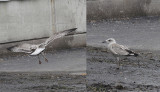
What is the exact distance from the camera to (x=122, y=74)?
32.0ft

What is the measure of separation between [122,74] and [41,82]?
2.05 meters

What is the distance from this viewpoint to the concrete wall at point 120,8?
61.0 ft

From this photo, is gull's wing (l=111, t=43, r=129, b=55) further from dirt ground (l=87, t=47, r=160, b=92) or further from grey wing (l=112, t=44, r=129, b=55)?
dirt ground (l=87, t=47, r=160, b=92)

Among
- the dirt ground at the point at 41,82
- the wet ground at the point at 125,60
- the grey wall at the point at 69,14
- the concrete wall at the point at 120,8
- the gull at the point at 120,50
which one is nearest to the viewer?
the dirt ground at the point at 41,82

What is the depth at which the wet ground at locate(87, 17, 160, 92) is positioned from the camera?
8.67 m

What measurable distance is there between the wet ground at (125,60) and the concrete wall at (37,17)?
1158mm

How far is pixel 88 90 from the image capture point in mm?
8180

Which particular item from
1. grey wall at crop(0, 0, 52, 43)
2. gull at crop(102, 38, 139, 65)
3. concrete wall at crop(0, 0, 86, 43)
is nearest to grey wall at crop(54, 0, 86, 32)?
concrete wall at crop(0, 0, 86, 43)

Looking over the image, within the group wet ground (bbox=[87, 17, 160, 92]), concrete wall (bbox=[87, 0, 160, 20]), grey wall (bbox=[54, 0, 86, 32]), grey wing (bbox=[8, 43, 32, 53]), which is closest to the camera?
wet ground (bbox=[87, 17, 160, 92])

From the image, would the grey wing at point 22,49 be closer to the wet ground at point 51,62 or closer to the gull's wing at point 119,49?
the wet ground at point 51,62

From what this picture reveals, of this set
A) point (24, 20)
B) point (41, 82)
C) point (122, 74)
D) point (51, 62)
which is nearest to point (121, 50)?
point (122, 74)

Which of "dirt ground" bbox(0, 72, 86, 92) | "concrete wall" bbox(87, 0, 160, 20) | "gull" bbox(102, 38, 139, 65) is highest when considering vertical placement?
"concrete wall" bbox(87, 0, 160, 20)

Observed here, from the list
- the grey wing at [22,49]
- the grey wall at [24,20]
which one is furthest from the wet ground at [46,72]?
the grey wall at [24,20]

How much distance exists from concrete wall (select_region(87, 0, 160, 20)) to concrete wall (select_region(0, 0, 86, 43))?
17.0 feet
